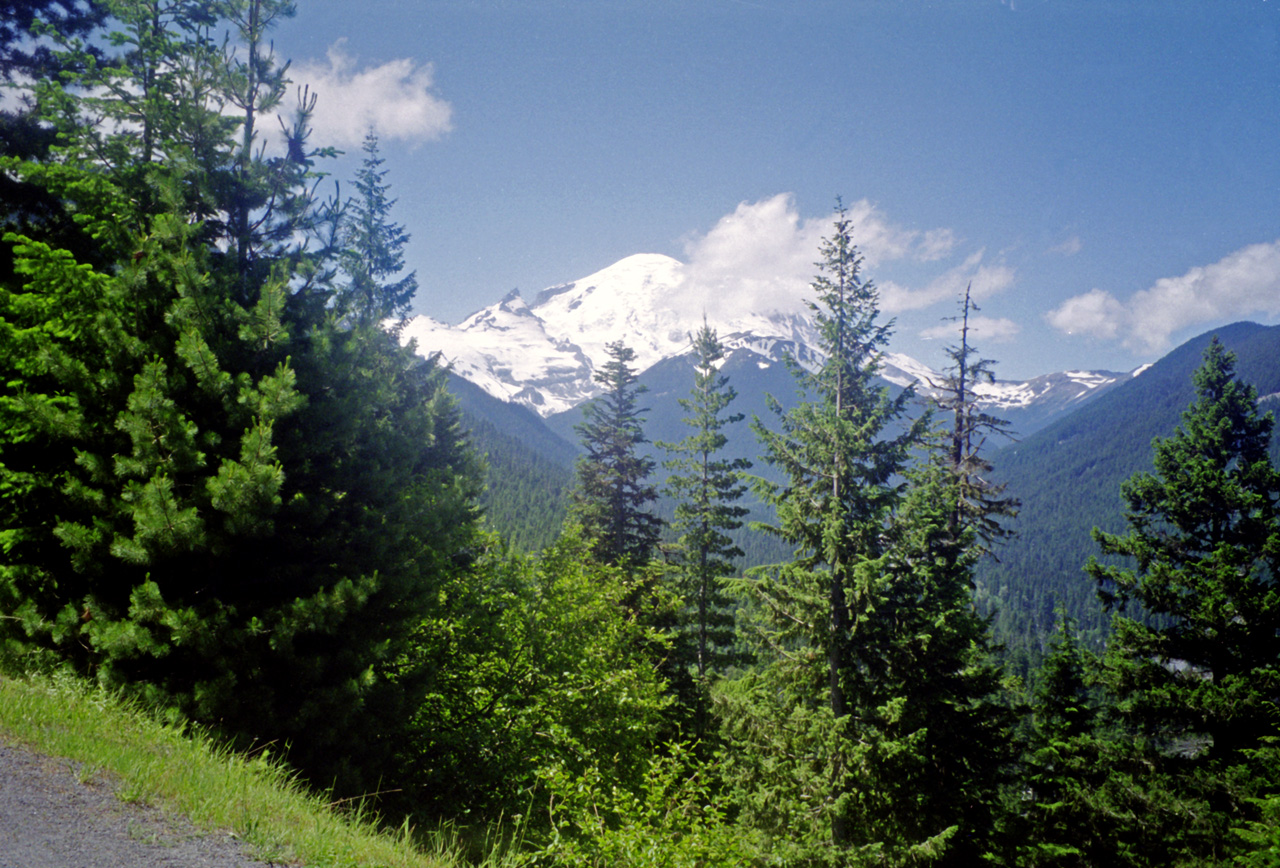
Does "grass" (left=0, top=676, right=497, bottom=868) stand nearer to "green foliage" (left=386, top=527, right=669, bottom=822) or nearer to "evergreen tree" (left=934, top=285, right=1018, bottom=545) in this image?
"green foliage" (left=386, top=527, right=669, bottom=822)

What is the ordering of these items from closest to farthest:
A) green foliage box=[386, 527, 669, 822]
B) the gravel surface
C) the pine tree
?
the gravel surface → green foliage box=[386, 527, 669, 822] → the pine tree

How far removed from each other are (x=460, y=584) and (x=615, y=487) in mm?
11788

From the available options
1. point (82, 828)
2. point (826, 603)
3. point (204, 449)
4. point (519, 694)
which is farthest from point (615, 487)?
point (82, 828)

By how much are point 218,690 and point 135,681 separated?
0.97 metres

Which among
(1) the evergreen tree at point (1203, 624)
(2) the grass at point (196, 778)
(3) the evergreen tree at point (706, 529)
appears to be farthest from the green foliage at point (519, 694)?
(1) the evergreen tree at point (1203, 624)

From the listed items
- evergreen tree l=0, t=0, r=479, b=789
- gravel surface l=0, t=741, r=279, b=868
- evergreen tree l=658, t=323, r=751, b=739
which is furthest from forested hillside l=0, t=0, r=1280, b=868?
evergreen tree l=658, t=323, r=751, b=739

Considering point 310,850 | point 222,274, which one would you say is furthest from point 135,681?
point 222,274

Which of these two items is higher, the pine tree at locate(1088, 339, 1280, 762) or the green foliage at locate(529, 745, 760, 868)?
the pine tree at locate(1088, 339, 1280, 762)

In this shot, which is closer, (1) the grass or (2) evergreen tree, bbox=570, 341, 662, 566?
(1) the grass

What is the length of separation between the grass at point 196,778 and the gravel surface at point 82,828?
116 millimetres

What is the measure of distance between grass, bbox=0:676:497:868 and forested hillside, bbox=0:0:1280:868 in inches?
20.5


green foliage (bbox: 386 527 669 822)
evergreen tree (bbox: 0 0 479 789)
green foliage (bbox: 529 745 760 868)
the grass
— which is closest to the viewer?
the grass

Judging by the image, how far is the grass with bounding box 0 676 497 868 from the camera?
15.8 ft

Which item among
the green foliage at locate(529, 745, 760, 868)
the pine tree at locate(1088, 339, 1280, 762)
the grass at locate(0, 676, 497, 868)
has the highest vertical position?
the pine tree at locate(1088, 339, 1280, 762)
